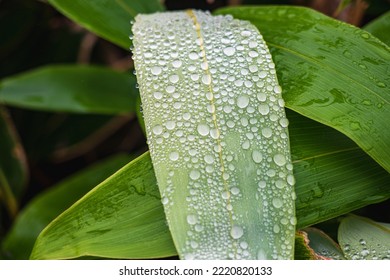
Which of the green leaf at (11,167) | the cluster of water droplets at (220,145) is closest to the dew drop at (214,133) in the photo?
the cluster of water droplets at (220,145)

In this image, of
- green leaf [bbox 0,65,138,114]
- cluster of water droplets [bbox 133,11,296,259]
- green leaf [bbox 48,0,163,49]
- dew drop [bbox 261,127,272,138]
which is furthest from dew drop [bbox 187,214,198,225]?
green leaf [bbox 0,65,138,114]

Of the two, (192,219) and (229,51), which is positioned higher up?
(229,51)

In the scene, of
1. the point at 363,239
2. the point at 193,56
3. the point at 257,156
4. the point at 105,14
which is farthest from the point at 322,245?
the point at 105,14

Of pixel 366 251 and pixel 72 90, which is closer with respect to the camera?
pixel 366 251

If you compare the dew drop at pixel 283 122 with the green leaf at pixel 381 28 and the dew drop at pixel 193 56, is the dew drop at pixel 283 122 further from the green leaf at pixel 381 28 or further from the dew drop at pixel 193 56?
the green leaf at pixel 381 28

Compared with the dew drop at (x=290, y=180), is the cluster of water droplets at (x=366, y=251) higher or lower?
lower

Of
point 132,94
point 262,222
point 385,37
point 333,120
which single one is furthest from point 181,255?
point 132,94

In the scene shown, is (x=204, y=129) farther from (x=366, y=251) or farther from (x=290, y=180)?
(x=366, y=251)
